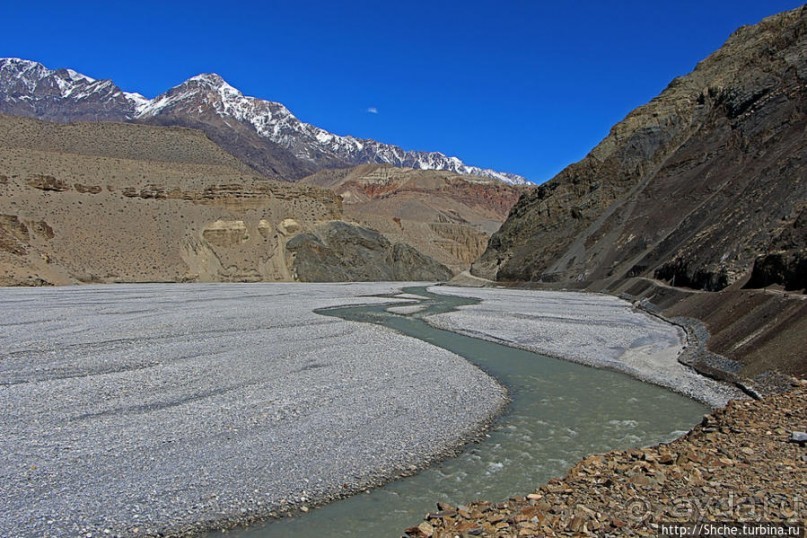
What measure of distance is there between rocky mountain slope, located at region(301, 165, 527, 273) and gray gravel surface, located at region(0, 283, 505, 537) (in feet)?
238

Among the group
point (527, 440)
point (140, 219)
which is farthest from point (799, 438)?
point (140, 219)

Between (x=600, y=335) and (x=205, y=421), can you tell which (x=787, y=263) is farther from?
(x=205, y=421)

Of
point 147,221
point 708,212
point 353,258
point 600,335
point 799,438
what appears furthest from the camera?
point 353,258

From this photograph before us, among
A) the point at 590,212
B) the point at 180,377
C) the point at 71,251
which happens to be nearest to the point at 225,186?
the point at 71,251

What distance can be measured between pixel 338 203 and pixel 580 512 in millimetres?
83851

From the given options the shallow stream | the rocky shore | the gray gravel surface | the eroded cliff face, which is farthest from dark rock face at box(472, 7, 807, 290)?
the eroded cliff face

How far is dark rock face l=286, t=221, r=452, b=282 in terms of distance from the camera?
7438 cm

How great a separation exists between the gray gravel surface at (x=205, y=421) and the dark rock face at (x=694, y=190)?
48.1 feet

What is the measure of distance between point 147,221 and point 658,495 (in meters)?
73.0

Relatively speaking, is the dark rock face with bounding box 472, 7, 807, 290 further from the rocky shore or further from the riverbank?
the rocky shore

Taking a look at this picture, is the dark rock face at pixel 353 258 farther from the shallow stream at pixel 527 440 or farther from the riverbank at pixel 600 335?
the shallow stream at pixel 527 440

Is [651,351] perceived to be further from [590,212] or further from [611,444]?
[590,212]

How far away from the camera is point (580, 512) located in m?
5.72

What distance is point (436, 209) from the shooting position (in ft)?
518
